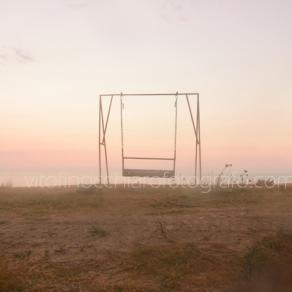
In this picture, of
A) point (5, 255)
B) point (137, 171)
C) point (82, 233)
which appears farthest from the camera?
point (137, 171)

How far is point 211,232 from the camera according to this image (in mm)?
12039

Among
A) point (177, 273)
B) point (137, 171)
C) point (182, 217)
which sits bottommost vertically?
point (177, 273)

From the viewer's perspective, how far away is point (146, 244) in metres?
11.4

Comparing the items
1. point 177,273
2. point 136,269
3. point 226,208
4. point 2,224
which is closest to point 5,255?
point 2,224

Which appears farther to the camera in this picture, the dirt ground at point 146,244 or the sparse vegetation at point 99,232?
the sparse vegetation at point 99,232

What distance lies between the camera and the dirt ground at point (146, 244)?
9984 mm

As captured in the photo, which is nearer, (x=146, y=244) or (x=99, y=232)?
(x=146, y=244)

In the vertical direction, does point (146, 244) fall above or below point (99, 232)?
below

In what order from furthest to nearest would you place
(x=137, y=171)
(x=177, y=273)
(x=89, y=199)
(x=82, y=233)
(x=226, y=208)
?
1. (x=137, y=171)
2. (x=89, y=199)
3. (x=226, y=208)
4. (x=82, y=233)
5. (x=177, y=273)

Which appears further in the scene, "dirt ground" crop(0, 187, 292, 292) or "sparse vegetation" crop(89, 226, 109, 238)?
"sparse vegetation" crop(89, 226, 109, 238)

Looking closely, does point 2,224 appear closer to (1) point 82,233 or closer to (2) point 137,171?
(1) point 82,233

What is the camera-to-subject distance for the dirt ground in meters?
9.98

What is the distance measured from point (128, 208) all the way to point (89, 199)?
170cm

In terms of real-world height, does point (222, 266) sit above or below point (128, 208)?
below
